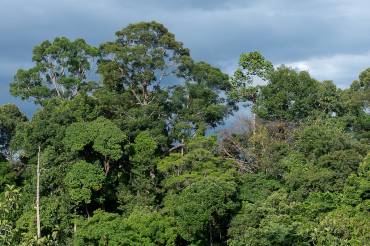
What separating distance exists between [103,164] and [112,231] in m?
4.90

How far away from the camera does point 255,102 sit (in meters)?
31.1

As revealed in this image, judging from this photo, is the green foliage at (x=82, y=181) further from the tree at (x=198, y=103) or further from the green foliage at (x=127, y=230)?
the tree at (x=198, y=103)

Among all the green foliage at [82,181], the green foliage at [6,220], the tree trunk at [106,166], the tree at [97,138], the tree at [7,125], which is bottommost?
the green foliage at [6,220]

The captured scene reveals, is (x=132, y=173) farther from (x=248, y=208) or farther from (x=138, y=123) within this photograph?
(x=248, y=208)

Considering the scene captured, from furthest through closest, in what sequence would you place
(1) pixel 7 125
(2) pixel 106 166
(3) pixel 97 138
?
(1) pixel 7 125, (2) pixel 106 166, (3) pixel 97 138

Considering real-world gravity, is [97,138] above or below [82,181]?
above

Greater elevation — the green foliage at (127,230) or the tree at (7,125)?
the tree at (7,125)

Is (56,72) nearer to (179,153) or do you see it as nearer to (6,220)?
(179,153)

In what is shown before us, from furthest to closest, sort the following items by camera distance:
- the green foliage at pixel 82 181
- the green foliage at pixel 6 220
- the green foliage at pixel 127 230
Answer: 1. the green foliage at pixel 82 181
2. the green foliage at pixel 127 230
3. the green foliage at pixel 6 220

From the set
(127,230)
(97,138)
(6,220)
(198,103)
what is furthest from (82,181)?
(6,220)

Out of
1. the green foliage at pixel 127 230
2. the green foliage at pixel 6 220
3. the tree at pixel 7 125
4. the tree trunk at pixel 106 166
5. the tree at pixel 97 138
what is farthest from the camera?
the tree at pixel 7 125

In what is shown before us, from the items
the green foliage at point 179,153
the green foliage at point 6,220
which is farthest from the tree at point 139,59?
the green foliage at point 6,220

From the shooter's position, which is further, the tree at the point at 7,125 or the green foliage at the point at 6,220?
the tree at the point at 7,125

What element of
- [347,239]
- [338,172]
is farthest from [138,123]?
[347,239]
